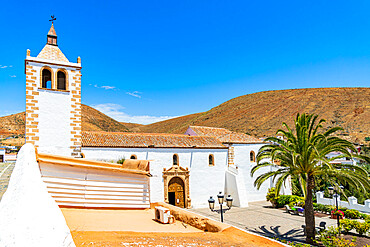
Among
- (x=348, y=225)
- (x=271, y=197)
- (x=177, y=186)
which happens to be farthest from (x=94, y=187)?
(x=271, y=197)

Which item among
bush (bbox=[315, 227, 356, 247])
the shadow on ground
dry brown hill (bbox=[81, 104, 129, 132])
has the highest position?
dry brown hill (bbox=[81, 104, 129, 132])

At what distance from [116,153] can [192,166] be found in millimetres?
6726

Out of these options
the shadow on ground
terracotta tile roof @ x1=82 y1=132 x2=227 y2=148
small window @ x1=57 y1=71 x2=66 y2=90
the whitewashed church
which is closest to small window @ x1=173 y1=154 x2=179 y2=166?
the whitewashed church

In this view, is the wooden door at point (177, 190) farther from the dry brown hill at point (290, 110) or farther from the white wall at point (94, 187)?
the dry brown hill at point (290, 110)

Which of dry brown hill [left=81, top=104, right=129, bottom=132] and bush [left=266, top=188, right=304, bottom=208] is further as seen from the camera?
dry brown hill [left=81, top=104, right=129, bottom=132]

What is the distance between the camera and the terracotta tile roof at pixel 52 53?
1040 centimetres

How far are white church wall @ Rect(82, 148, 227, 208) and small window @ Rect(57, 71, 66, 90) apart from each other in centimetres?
910

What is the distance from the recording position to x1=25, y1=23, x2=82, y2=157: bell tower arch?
928 cm

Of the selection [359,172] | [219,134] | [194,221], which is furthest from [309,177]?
[219,134]

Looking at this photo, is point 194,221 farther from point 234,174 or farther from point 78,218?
point 234,174

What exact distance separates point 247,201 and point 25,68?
19642 mm

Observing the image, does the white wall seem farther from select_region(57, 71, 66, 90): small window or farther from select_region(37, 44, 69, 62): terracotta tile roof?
select_region(37, 44, 69, 62): terracotta tile roof

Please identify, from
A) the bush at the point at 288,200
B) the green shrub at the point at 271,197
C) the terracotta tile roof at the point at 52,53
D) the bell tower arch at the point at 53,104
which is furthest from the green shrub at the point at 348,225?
the terracotta tile roof at the point at 52,53

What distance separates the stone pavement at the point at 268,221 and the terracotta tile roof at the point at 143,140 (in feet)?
18.4
